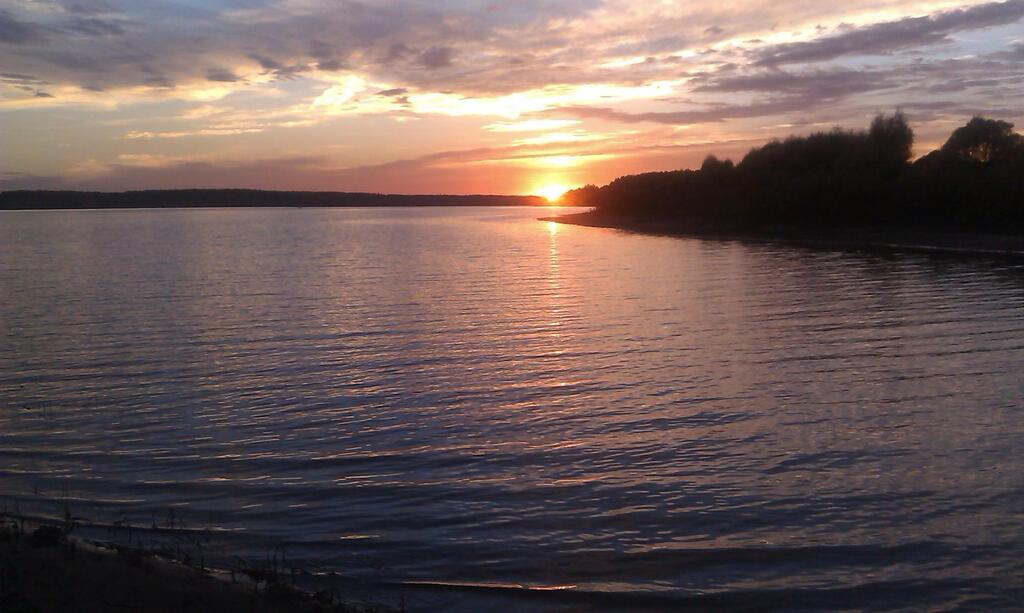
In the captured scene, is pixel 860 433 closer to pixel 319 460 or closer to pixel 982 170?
pixel 319 460

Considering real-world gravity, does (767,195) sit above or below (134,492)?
above

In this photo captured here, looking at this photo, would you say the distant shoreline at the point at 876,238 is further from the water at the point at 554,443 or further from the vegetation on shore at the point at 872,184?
the water at the point at 554,443

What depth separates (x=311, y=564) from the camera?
300 inches

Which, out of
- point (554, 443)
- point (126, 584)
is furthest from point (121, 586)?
point (554, 443)

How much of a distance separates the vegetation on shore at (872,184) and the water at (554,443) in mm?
37813

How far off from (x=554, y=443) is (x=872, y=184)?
62.4 meters

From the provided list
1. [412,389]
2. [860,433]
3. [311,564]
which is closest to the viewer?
[311,564]

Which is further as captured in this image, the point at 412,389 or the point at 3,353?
the point at 3,353

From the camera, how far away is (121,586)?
21.1ft

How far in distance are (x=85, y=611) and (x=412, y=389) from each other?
8.56 meters

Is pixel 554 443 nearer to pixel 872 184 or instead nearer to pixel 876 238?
pixel 876 238

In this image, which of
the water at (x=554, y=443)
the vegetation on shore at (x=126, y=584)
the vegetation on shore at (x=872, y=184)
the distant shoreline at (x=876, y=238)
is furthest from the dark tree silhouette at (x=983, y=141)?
the vegetation on shore at (x=126, y=584)

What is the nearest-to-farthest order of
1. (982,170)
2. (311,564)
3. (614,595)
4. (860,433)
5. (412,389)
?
(614,595) < (311,564) < (860,433) < (412,389) < (982,170)

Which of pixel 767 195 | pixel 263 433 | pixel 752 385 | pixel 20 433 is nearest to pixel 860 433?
pixel 752 385
